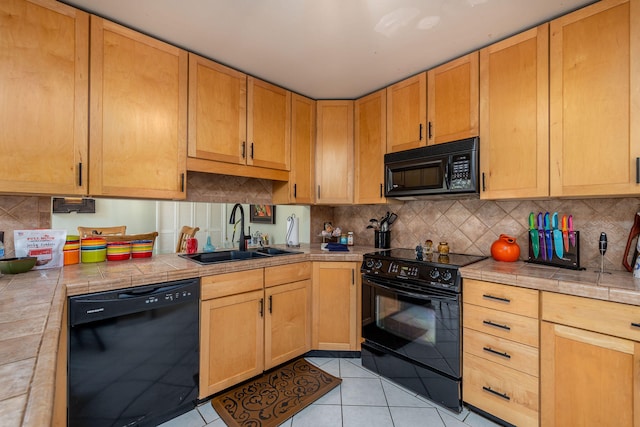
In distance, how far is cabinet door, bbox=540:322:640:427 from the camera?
4.13 ft

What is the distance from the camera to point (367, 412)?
1756 mm

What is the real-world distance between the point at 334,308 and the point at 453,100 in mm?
1869

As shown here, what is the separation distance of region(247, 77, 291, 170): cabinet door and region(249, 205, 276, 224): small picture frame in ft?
1.61

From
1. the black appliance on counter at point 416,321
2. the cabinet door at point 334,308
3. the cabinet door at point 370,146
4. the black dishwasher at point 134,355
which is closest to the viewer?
the black dishwasher at point 134,355

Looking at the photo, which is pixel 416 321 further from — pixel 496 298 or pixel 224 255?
pixel 224 255

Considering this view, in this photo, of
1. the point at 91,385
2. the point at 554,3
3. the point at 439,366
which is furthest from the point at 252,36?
the point at 439,366

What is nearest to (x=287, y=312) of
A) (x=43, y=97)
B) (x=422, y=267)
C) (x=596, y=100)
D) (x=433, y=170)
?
(x=422, y=267)

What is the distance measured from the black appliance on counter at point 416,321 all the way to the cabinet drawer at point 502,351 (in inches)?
2.7

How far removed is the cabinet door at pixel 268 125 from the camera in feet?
7.50

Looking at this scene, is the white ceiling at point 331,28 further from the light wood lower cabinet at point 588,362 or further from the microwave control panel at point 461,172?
the light wood lower cabinet at point 588,362

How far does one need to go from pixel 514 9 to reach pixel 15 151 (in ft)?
8.99

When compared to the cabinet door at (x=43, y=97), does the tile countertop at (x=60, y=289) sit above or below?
below

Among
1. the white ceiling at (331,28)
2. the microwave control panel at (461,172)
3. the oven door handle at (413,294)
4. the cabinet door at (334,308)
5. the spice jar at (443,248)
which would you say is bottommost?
the cabinet door at (334,308)

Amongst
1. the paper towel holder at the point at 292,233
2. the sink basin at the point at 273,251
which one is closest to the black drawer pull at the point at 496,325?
the sink basin at the point at 273,251
